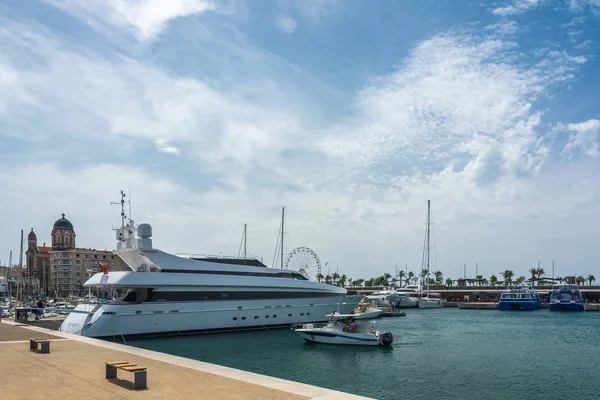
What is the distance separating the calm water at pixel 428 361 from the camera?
2389 centimetres

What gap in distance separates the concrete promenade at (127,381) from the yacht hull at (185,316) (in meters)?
19.2

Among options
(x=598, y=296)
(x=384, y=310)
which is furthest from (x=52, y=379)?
(x=598, y=296)

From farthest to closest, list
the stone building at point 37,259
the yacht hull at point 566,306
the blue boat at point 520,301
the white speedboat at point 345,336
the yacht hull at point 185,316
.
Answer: the stone building at point 37,259 → the blue boat at point 520,301 → the yacht hull at point 566,306 → the yacht hull at point 185,316 → the white speedboat at point 345,336

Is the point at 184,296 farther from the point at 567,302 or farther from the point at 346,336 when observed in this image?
the point at 567,302

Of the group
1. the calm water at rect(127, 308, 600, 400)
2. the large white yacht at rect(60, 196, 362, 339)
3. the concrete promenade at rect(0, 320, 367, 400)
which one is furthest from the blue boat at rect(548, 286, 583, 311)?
the concrete promenade at rect(0, 320, 367, 400)

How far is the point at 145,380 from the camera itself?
1352cm

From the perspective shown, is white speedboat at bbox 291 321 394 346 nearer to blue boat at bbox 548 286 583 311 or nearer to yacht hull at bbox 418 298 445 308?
yacht hull at bbox 418 298 445 308

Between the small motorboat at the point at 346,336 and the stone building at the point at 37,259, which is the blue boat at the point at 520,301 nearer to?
the small motorboat at the point at 346,336

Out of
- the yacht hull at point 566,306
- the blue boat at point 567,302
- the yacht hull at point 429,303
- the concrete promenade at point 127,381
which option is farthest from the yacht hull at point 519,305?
the concrete promenade at point 127,381

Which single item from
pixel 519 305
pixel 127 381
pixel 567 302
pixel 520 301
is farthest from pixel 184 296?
pixel 567 302

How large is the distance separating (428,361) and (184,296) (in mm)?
21178

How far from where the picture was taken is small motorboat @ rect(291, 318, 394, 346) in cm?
3684

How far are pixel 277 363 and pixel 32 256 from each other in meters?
128

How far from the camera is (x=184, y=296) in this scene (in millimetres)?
42844
